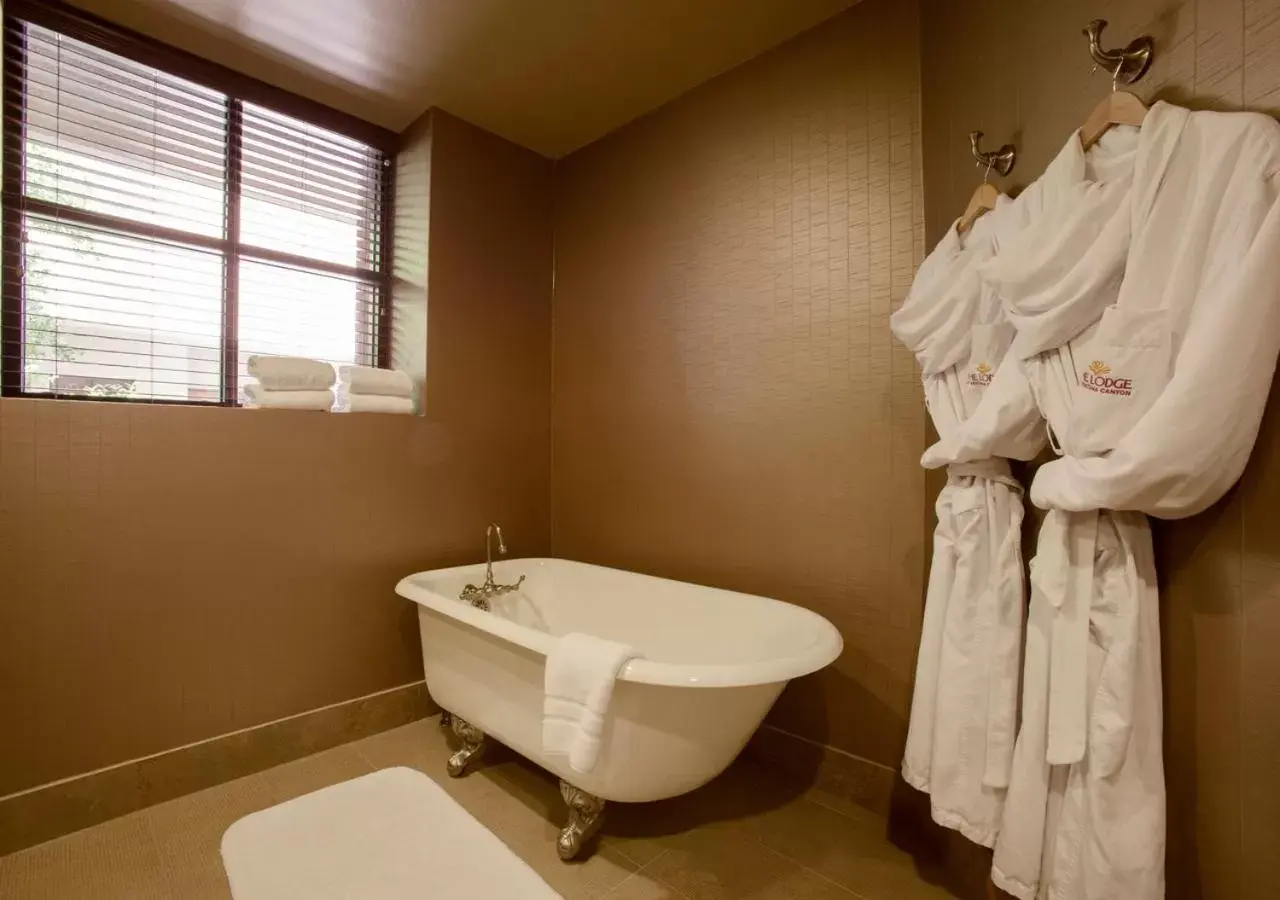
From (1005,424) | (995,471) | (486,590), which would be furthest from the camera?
(486,590)

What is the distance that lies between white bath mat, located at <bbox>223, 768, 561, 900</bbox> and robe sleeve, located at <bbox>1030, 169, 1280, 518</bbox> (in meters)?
1.20

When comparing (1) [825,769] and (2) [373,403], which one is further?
(2) [373,403]

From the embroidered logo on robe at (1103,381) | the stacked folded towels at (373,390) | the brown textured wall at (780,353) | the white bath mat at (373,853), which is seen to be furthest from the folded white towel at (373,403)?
the embroidered logo on robe at (1103,381)

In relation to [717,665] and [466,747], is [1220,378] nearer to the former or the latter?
[717,665]

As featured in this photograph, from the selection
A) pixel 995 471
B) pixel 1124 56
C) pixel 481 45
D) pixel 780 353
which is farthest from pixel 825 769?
pixel 481 45

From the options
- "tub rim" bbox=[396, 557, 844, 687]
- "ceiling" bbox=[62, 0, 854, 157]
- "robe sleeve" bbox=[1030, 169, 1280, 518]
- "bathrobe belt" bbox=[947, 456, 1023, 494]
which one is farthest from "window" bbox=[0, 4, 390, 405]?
"robe sleeve" bbox=[1030, 169, 1280, 518]

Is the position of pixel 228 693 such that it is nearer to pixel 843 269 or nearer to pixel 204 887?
pixel 204 887

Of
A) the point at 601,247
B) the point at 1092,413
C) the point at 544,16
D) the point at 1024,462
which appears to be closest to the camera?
the point at 1092,413

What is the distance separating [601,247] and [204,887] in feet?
8.27

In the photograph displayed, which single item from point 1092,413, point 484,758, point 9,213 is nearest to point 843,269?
point 1092,413

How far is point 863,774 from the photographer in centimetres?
185

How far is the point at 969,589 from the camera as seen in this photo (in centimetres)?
138

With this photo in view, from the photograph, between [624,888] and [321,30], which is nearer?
[624,888]

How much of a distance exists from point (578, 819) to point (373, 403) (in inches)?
→ 64.8
